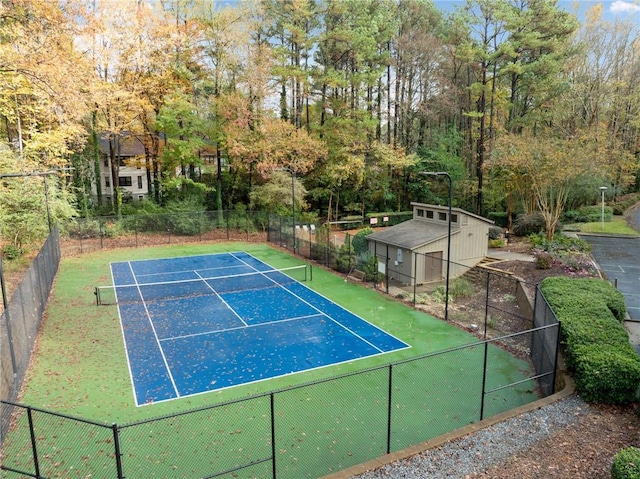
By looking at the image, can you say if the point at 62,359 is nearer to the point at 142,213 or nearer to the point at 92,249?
the point at 92,249

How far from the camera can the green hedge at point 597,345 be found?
9039mm

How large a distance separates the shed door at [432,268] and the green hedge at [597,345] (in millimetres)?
6727

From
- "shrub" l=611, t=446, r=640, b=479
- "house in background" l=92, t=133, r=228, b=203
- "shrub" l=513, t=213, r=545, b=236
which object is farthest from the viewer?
"house in background" l=92, t=133, r=228, b=203

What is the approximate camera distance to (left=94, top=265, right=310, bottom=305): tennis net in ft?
60.1

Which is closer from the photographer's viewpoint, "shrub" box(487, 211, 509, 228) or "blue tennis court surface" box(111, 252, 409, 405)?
"blue tennis court surface" box(111, 252, 409, 405)

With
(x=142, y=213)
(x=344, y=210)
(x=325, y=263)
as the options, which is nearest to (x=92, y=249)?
(x=142, y=213)

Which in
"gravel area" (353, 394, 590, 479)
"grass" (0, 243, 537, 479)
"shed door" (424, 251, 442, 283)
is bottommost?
"grass" (0, 243, 537, 479)

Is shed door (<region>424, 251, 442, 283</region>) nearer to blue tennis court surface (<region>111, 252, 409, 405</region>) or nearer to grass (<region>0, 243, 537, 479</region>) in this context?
blue tennis court surface (<region>111, 252, 409, 405</region>)

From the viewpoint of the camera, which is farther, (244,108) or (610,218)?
(610,218)

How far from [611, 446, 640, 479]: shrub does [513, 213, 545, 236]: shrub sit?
2501 centimetres

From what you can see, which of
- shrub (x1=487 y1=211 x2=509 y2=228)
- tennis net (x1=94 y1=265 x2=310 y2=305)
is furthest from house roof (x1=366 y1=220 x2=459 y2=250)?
shrub (x1=487 y1=211 x2=509 y2=228)

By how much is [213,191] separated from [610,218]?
31937 millimetres

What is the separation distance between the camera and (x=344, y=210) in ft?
130

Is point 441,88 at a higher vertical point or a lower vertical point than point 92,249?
higher
